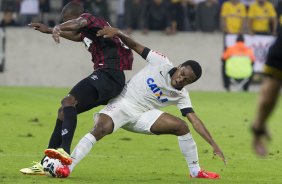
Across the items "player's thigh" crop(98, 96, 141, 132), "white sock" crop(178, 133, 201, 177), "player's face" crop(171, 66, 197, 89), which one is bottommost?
"white sock" crop(178, 133, 201, 177)

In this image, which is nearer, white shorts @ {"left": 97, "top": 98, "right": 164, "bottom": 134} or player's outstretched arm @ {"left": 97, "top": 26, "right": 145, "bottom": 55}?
player's outstretched arm @ {"left": 97, "top": 26, "right": 145, "bottom": 55}

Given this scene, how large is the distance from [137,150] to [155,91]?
3342mm

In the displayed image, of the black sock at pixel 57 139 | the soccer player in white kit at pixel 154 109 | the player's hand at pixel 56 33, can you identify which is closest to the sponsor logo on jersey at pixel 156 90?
the soccer player in white kit at pixel 154 109

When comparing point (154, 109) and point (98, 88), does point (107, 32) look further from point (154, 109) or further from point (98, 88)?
point (154, 109)

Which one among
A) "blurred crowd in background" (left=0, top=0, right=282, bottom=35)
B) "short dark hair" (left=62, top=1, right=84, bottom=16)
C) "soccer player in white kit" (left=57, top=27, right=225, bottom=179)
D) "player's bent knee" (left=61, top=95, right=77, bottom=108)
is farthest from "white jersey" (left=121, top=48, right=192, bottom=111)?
"blurred crowd in background" (left=0, top=0, right=282, bottom=35)

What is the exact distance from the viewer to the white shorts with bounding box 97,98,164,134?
10.1 m

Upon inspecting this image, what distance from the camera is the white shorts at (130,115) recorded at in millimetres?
10125

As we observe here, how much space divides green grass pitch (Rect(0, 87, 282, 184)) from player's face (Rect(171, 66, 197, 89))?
40.8 inches

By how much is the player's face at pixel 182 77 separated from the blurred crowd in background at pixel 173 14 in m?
15.1

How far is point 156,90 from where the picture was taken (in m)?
10.3

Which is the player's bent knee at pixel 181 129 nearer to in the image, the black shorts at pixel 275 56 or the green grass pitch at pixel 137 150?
the green grass pitch at pixel 137 150

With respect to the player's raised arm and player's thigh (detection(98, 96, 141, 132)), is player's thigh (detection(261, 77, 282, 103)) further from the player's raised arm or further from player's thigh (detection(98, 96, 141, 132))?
player's thigh (detection(98, 96, 141, 132))

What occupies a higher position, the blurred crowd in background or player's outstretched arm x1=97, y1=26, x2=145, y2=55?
player's outstretched arm x1=97, y1=26, x2=145, y2=55

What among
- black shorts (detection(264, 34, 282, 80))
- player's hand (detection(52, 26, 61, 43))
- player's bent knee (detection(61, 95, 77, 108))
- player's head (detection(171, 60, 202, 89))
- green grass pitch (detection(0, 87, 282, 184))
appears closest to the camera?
black shorts (detection(264, 34, 282, 80))
